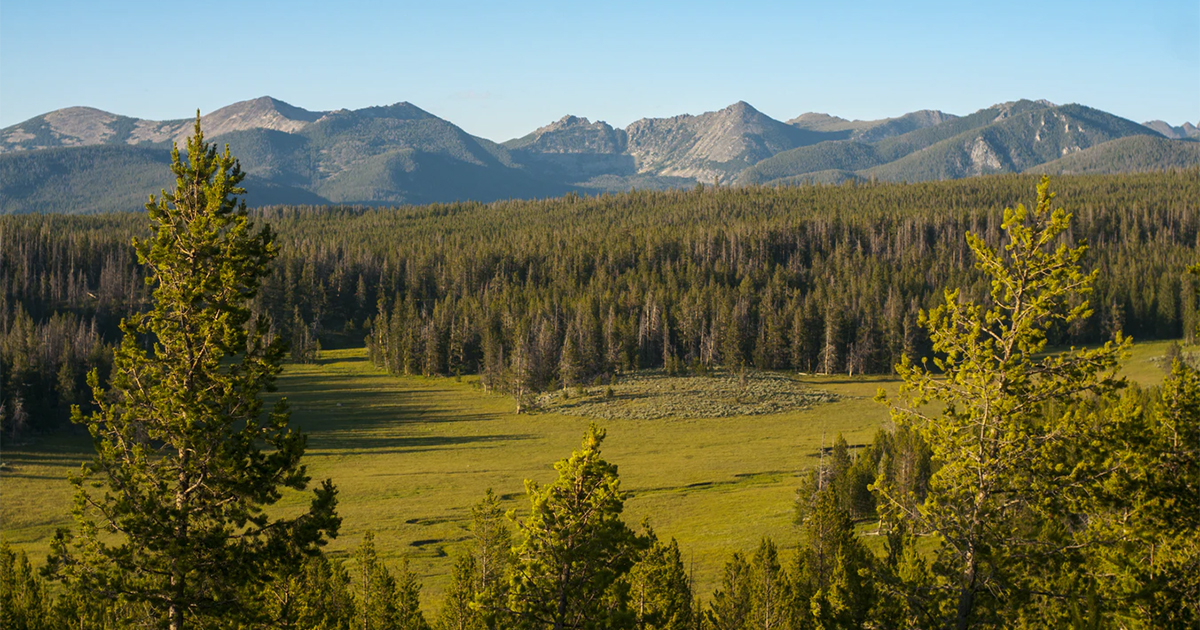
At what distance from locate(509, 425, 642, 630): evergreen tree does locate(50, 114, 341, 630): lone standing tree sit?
4499 mm

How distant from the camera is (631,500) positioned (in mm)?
74000

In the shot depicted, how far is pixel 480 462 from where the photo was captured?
93.9m

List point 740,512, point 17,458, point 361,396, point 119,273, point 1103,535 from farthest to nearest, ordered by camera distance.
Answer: point 119,273
point 361,396
point 17,458
point 740,512
point 1103,535

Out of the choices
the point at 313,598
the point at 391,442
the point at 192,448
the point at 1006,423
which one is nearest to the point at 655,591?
the point at 313,598

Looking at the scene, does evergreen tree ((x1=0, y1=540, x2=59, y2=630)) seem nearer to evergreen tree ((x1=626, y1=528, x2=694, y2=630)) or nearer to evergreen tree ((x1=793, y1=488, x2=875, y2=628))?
evergreen tree ((x1=626, y1=528, x2=694, y2=630))

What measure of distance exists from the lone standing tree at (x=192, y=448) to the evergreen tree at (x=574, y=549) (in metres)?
4.50

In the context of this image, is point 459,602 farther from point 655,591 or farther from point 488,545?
point 655,591

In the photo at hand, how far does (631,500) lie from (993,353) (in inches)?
2354

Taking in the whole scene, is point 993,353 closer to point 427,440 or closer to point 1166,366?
point 427,440

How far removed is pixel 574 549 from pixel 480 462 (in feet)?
251

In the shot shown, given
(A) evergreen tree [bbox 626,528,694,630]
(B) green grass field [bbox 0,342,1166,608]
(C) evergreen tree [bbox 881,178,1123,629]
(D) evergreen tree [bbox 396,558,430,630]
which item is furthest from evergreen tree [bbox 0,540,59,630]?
(C) evergreen tree [bbox 881,178,1123,629]

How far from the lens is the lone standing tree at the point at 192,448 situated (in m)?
16.0

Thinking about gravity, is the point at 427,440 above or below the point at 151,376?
below

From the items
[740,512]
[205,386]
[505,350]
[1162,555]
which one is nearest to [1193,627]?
[1162,555]
